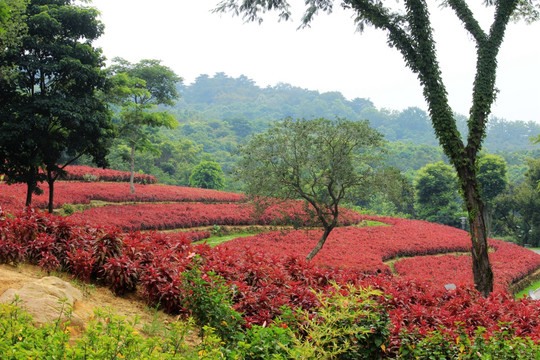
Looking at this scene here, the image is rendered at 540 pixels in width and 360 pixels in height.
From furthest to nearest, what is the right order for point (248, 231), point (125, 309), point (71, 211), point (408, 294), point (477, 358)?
point (248, 231)
point (71, 211)
point (408, 294)
point (125, 309)
point (477, 358)

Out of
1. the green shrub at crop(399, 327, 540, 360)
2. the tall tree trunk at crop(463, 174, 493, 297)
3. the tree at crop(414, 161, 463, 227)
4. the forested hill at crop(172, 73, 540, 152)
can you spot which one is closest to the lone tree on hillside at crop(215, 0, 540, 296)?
the tall tree trunk at crop(463, 174, 493, 297)

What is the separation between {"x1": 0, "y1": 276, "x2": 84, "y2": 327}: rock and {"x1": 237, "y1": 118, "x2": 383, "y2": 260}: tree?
807 cm

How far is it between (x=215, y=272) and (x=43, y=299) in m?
1.94

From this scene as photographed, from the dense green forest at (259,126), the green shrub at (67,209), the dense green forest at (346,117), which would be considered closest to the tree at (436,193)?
the dense green forest at (346,117)

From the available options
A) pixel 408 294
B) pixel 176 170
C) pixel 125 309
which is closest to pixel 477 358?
pixel 408 294

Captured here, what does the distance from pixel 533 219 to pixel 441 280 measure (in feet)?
81.3

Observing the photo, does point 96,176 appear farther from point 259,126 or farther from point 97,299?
point 259,126

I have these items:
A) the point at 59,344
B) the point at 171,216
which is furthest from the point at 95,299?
the point at 171,216

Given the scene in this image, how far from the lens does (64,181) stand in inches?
830

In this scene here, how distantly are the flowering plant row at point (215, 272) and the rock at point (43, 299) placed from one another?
0.93m

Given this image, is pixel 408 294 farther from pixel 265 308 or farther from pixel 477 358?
pixel 265 308

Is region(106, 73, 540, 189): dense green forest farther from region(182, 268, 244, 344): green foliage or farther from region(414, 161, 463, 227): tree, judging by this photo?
region(182, 268, 244, 344): green foliage

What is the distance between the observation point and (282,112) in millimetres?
114438

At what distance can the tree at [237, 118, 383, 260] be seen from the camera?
1145 centimetres
